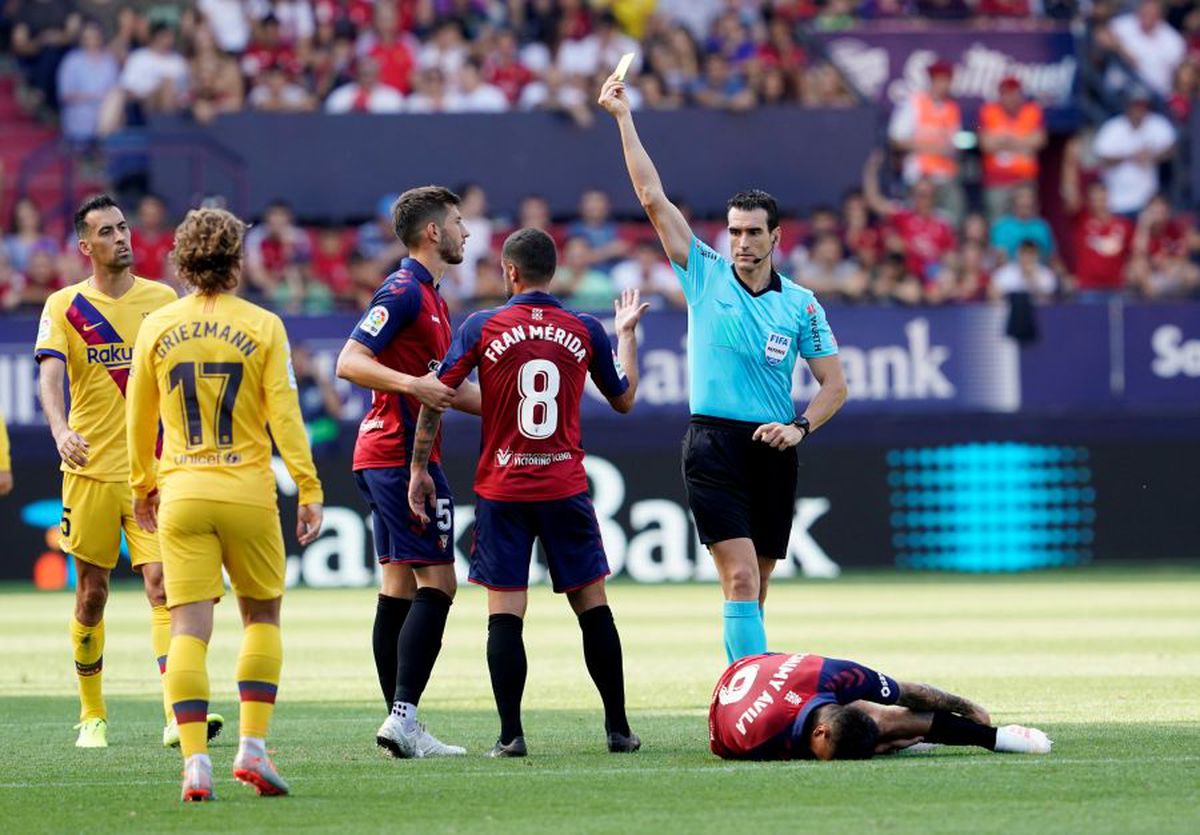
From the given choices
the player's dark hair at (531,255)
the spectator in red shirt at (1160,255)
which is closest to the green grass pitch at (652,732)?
the player's dark hair at (531,255)

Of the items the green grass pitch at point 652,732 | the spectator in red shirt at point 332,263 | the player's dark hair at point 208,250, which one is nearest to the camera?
the green grass pitch at point 652,732

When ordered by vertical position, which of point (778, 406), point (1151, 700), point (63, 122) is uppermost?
point (63, 122)

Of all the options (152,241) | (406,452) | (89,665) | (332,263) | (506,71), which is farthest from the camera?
(506,71)

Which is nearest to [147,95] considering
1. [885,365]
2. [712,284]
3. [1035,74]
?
[885,365]

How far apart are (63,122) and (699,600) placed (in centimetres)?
1027

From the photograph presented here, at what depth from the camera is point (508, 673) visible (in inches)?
374

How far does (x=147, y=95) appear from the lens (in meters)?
24.8

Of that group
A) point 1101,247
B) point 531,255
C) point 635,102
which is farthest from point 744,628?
point 1101,247

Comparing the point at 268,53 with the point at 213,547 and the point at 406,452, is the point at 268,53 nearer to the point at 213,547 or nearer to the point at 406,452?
the point at 406,452

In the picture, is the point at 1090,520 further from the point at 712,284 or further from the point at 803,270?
the point at 712,284

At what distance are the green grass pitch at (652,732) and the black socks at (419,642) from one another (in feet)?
1.17

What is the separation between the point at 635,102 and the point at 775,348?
15.1 metres

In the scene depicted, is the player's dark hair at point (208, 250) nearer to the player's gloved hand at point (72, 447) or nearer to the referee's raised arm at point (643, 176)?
the player's gloved hand at point (72, 447)

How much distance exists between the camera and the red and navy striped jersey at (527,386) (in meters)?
9.57
